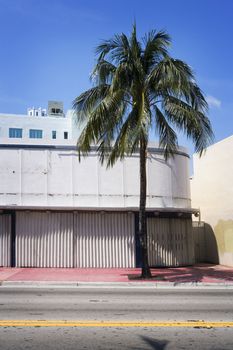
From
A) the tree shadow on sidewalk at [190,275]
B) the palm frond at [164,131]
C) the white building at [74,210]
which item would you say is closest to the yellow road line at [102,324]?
the tree shadow on sidewalk at [190,275]

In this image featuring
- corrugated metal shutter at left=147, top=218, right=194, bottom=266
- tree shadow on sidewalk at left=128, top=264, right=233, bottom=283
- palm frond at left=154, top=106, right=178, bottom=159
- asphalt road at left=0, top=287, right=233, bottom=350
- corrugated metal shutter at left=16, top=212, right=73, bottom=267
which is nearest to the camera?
asphalt road at left=0, top=287, right=233, bottom=350

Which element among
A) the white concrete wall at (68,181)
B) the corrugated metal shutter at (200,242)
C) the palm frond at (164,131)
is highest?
the palm frond at (164,131)

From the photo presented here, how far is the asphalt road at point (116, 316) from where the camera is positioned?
7758 millimetres

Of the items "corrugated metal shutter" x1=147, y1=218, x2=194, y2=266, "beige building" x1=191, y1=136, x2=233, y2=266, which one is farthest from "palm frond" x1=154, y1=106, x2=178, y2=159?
"beige building" x1=191, y1=136, x2=233, y2=266

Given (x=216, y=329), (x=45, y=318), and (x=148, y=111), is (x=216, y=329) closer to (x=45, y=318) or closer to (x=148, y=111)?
(x=45, y=318)

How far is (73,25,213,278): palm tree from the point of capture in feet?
59.9

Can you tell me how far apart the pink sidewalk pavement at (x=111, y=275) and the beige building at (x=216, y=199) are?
2.58 m

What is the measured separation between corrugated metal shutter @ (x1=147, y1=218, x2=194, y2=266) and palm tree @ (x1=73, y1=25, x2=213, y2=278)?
463 cm

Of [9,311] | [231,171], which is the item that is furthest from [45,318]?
[231,171]

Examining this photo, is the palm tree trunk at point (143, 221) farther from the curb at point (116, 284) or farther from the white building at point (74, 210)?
the white building at point (74, 210)

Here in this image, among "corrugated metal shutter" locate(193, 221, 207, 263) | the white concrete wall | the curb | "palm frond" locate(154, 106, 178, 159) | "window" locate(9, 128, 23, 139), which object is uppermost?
"window" locate(9, 128, 23, 139)

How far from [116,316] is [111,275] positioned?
9.70 m

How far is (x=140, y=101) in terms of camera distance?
1836 cm

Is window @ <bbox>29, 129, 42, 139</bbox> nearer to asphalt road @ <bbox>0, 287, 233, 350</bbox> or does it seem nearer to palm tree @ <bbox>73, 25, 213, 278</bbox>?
palm tree @ <bbox>73, 25, 213, 278</bbox>
